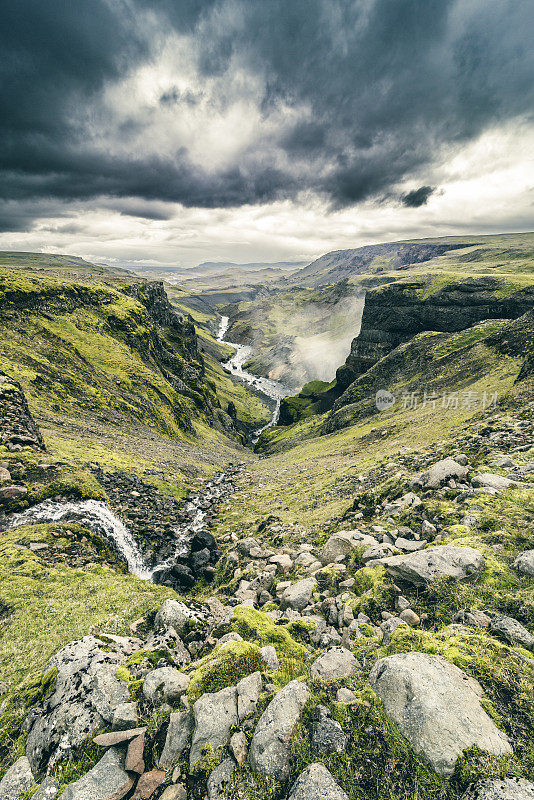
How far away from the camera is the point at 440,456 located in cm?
2292

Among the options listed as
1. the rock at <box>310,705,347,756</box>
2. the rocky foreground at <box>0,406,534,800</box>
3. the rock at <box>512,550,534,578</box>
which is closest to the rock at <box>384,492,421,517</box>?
the rocky foreground at <box>0,406,534,800</box>

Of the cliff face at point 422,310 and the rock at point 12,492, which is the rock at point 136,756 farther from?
the cliff face at point 422,310

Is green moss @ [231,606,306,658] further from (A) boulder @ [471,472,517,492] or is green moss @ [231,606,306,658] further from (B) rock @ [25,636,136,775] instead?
(A) boulder @ [471,472,517,492]

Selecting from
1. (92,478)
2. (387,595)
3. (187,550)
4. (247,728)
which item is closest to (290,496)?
(187,550)

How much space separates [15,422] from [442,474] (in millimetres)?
35563

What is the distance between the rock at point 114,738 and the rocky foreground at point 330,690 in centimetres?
3

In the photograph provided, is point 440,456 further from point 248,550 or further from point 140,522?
point 140,522

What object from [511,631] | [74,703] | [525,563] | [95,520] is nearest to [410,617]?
[511,631]

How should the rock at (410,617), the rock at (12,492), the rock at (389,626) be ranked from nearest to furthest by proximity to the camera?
1. the rock at (389,626)
2. the rock at (410,617)
3. the rock at (12,492)

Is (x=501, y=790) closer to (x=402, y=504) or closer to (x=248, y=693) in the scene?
(x=248, y=693)

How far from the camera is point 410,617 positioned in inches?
380

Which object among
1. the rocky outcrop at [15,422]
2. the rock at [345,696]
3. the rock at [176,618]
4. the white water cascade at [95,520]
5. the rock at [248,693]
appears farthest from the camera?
the rocky outcrop at [15,422]

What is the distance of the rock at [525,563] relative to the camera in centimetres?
915

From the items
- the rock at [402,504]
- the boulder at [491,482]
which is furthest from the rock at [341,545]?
the boulder at [491,482]
